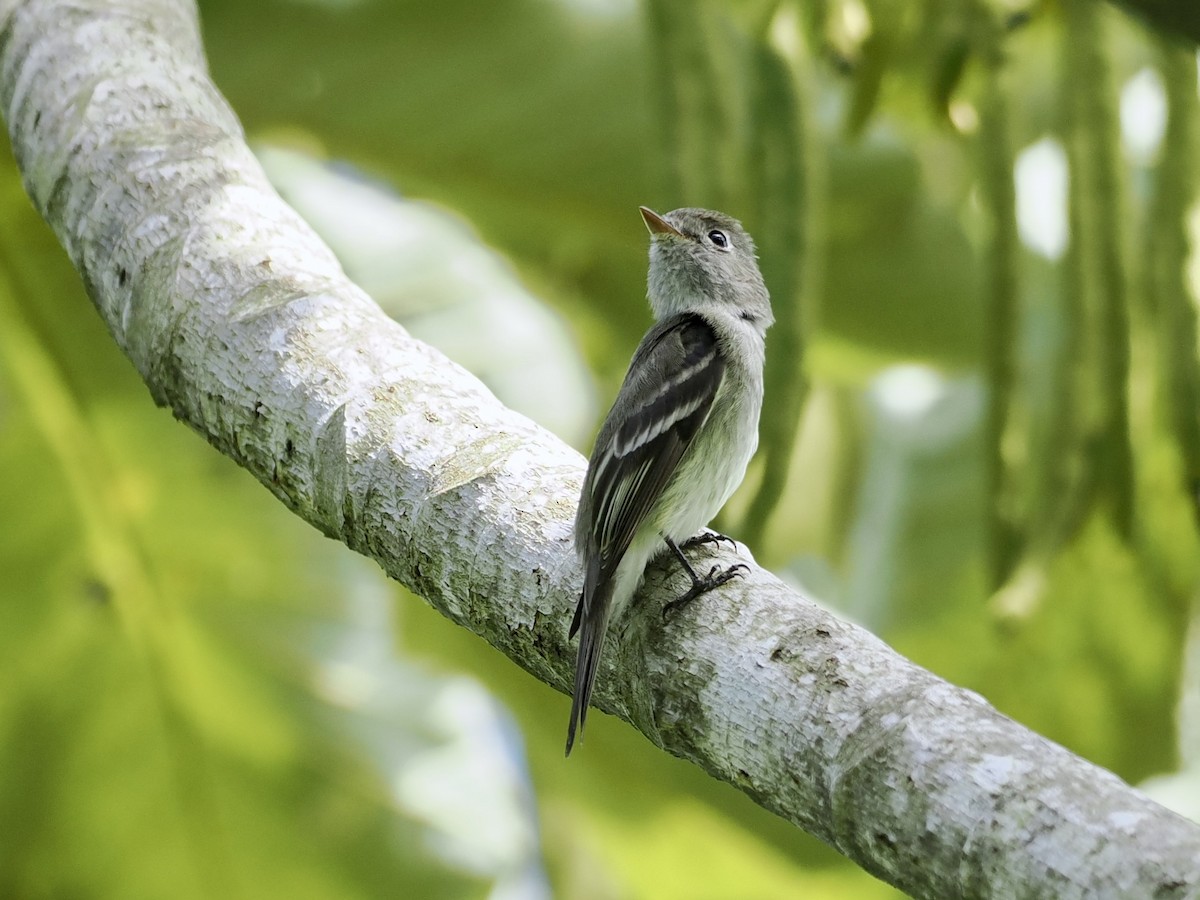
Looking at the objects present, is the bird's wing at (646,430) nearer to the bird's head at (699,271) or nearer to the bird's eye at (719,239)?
the bird's head at (699,271)

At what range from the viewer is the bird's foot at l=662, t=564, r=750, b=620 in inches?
65.7

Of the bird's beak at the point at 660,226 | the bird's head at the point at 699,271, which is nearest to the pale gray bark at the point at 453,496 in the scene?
the bird's beak at the point at 660,226

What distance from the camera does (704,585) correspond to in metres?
1.69

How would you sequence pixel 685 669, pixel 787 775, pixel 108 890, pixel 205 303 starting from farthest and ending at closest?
1. pixel 108 890
2. pixel 205 303
3. pixel 685 669
4. pixel 787 775

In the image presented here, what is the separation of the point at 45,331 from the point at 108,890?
165 cm

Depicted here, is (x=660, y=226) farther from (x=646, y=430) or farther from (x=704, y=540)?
(x=704, y=540)

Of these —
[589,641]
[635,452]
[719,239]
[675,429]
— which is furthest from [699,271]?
[589,641]

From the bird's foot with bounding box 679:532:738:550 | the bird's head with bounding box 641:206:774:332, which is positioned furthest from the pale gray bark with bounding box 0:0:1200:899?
the bird's head with bounding box 641:206:774:332

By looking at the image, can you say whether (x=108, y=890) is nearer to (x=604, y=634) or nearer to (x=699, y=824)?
(x=699, y=824)

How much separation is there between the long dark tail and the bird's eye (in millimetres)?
1499

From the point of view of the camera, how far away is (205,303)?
202 centimetres

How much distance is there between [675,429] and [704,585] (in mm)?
646

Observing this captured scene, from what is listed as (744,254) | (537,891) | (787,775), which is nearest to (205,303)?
(787,775)

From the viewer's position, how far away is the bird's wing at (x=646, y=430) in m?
1.89
